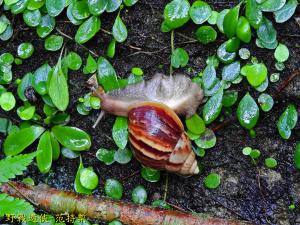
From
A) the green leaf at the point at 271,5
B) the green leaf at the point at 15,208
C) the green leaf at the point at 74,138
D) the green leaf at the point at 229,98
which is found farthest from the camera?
the green leaf at the point at 74,138

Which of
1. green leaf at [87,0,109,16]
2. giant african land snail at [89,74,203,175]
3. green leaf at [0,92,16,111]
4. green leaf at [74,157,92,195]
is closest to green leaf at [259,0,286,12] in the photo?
giant african land snail at [89,74,203,175]

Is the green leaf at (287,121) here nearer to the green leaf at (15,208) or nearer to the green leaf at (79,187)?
the green leaf at (79,187)

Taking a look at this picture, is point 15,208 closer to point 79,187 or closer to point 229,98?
A: point 79,187

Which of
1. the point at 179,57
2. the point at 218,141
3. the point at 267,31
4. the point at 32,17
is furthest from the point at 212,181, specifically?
the point at 32,17

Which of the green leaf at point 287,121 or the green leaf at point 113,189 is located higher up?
the green leaf at point 287,121

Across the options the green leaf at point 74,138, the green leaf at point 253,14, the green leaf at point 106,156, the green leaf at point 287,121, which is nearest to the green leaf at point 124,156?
the green leaf at point 106,156

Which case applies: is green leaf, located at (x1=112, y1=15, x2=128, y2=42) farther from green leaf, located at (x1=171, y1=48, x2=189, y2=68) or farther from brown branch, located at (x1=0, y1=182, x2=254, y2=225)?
brown branch, located at (x1=0, y1=182, x2=254, y2=225)
